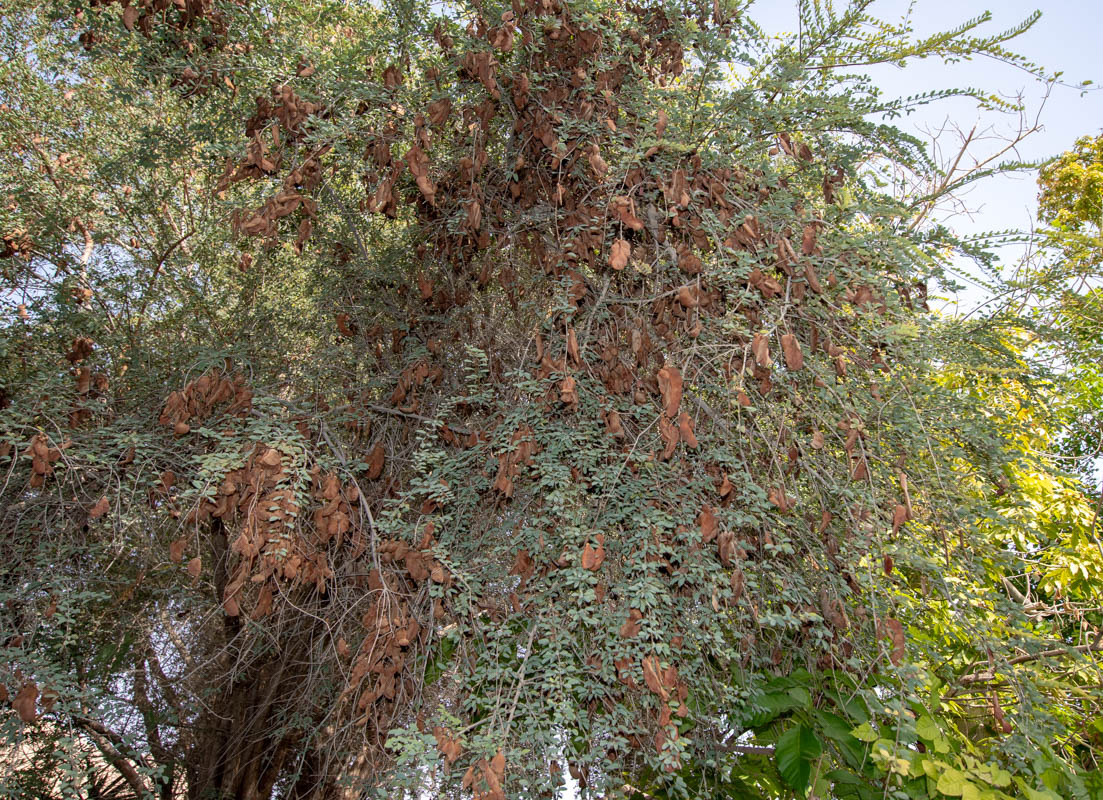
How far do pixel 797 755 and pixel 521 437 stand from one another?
1.17 metres

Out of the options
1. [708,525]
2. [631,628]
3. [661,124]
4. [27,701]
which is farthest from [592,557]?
[27,701]

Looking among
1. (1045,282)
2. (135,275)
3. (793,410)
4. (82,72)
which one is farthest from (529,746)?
(82,72)

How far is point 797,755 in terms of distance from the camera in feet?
6.97

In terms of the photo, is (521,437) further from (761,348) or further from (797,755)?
(797,755)

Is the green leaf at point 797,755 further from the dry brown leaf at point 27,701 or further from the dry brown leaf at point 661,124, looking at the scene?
the dry brown leaf at point 27,701

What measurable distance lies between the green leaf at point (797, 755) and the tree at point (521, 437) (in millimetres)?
18

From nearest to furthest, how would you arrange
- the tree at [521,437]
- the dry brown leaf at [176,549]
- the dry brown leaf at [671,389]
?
the dry brown leaf at [671,389], the tree at [521,437], the dry brown leaf at [176,549]

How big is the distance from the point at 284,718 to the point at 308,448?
1.45 m

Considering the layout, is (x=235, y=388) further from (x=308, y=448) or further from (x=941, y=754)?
(x=941, y=754)

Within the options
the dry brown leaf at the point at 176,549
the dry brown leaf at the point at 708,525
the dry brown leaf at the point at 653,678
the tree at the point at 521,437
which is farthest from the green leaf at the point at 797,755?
the dry brown leaf at the point at 176,549

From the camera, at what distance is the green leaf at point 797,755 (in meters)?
2.10

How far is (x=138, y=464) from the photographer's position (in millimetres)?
2570

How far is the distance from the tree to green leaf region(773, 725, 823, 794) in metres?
0.02

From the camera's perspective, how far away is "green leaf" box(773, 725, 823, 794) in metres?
2.10
